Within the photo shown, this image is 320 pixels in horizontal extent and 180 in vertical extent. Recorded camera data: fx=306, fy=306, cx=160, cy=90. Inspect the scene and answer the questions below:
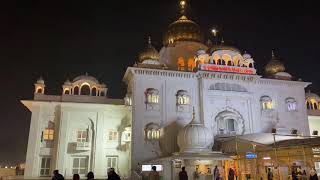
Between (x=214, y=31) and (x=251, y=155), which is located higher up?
(x=214, y=31)

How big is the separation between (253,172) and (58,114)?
16432 mm

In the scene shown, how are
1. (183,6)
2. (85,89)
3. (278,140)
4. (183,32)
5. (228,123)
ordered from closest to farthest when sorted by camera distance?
(278,140)
(228,123)
(85,89)
(183,32)
(183,6)

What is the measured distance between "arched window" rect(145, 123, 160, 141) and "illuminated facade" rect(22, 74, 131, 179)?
2.41m

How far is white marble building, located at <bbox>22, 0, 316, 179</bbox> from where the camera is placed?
2419cm

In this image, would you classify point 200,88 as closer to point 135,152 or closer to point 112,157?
point 135,152

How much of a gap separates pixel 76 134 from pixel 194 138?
10.5 m

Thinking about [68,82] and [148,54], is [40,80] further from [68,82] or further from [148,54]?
[148,54]

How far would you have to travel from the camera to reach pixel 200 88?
84.6 feet

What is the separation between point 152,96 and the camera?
24609 millimetres

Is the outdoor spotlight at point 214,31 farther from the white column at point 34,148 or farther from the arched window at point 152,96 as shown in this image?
the white column at point 34,148

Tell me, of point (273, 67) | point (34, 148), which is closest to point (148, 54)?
point (273, 67)

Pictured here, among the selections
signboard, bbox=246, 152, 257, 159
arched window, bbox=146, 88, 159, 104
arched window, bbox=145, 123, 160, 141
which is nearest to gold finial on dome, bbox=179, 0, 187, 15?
A: arched window, bbox=146, 88, 159, 104

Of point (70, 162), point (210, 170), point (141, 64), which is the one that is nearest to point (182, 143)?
point (210, 170)

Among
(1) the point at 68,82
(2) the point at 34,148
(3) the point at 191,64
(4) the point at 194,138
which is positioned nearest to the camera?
(4) the point at 194,138
